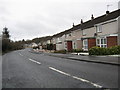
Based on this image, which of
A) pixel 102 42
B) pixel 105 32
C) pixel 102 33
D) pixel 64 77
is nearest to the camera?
pixel 64 77

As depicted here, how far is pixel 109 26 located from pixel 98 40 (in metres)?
4.01

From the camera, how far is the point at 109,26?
25.9 meters

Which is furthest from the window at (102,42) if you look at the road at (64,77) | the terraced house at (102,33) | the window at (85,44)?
the road at (64,77)

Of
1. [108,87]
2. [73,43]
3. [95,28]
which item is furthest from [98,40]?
[108,87]

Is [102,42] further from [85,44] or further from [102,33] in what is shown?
[85,44]

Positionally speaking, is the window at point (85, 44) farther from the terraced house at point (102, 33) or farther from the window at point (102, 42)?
the window at point (102, 42)

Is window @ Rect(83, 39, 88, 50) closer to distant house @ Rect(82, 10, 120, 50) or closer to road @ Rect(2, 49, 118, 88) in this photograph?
distant house @ Rect(82, 10, 120, 50)

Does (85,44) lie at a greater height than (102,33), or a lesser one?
lesser

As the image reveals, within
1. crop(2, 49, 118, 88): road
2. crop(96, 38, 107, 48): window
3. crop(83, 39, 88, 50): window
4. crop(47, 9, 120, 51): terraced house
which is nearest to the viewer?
crop(2, 49, 118, 88): road

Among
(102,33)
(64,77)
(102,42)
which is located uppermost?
(102,33)

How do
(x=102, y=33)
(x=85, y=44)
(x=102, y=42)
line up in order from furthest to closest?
(x=85, y=44) < (x=102, y=33) < (x=102, y=42)

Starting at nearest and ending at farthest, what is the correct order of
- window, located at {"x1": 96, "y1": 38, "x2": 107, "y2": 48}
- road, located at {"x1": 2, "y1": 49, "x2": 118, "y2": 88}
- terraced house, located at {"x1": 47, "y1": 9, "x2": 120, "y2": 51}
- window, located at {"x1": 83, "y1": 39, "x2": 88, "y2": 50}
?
road, located at {"x1": 2, "y1": 49, "x2": 118, "y2": 88} < terraced house, located at {"x1": 47, "y1": 9, "x2": 120, "y2": 51} < window, located at {"x1": 96, "y1": 38, "x2": 107, "y2": 48} < window, located at {"x1": 83, "y1": 39, "x2": 88, "y2": 50}

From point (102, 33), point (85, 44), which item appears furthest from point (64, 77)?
point (85, 44)

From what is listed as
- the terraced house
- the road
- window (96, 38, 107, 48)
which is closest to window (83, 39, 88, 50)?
the terraced house
